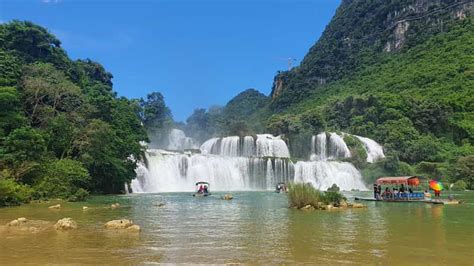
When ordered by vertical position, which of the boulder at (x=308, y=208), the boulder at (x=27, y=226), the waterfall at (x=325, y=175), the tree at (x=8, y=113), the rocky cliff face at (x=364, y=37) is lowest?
the boulder at (x=27, y=226)

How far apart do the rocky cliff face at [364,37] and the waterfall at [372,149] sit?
3814 cm

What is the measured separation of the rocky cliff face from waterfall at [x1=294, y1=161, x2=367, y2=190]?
1967 inches

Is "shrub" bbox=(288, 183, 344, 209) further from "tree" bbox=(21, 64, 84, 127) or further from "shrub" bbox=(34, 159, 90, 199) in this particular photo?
"tree" bbox=(21, 64, 84, 127)

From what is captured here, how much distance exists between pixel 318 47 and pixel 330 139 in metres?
64.9

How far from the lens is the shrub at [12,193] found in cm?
1959

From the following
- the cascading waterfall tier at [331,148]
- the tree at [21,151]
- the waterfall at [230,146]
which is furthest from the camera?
the cascading waterfall tier at [331,148]

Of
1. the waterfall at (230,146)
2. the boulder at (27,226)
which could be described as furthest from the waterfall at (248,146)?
the boulder at (27,226)

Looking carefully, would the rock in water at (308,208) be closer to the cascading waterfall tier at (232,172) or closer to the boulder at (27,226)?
the boulder at (27,226)

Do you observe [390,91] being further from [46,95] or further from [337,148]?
[46,95]

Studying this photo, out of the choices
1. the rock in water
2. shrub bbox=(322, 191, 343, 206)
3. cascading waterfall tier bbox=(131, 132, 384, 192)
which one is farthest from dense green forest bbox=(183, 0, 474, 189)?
the rock in water

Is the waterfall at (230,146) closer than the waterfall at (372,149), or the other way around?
the waterfall at (230,146)

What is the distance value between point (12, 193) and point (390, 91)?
65.3 meters

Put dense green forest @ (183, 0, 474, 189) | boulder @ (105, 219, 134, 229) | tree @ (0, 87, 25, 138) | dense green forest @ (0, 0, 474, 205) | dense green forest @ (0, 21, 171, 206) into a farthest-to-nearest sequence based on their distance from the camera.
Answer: dense green forest @ (183, 0, 474, 189) → dense green forest @ (0, 0, 474, 205) → tree @ (0, 87, 25, 138) → dense green forest @ (0, 21, 171, 206) → boulder @ (105, 219, 134, 229)

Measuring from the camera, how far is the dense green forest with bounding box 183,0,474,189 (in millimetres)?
54469
